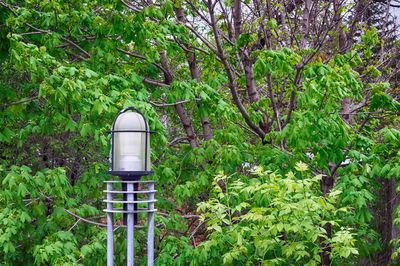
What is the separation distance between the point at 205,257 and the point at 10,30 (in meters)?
2.88

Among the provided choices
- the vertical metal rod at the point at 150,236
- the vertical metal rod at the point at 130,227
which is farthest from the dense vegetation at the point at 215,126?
the vertical metal rod at the point at 130,227

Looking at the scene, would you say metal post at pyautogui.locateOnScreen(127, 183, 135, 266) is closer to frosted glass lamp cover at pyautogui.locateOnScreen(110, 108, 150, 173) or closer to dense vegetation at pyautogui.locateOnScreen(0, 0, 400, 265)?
frosted glass lamp cover at pyautogui.locateOnScreen(110, 108, 150, 173)

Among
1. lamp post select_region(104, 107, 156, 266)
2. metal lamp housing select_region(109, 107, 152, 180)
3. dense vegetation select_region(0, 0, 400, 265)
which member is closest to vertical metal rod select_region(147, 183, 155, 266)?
lamp post select_region(104, 107, 156, 266)

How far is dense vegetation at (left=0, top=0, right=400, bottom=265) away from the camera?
461 centimetres

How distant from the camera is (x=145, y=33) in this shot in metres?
5.20

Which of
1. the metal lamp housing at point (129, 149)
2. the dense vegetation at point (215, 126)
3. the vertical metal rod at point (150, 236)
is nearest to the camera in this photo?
the metal lamp housing at point (129, 149)

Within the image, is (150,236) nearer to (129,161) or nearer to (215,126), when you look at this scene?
(129,161)

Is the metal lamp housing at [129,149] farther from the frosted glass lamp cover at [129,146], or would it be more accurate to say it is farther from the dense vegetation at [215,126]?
the dense vegetation at [215,126]

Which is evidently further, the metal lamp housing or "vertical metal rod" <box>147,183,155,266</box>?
"vertical metal rod" <box>147,183,155,266</box>

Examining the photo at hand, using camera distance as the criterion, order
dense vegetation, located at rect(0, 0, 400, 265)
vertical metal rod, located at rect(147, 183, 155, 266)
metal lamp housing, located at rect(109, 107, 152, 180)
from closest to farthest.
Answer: metal lamp housing, located at rect(109, 107, 152, 180)
vertical metal rod, located at rect(147, 183, 155, 266)
dense vegetation, located at rect(0, 0, 400, 265)

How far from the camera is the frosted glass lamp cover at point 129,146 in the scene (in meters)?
2.99

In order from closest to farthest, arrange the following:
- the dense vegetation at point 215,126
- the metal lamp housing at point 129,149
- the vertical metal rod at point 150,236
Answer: the metal lamp housing at point 129,149 < the vertical metal rod at point 150,236 < the dense vegetation at point 215,126

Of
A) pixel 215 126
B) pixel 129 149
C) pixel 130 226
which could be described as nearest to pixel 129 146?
pixel 129 149

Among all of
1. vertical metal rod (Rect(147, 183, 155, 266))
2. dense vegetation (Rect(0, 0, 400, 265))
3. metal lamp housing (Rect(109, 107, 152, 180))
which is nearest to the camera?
metal lamp housing (Rect(109, 107, 152, 180))
